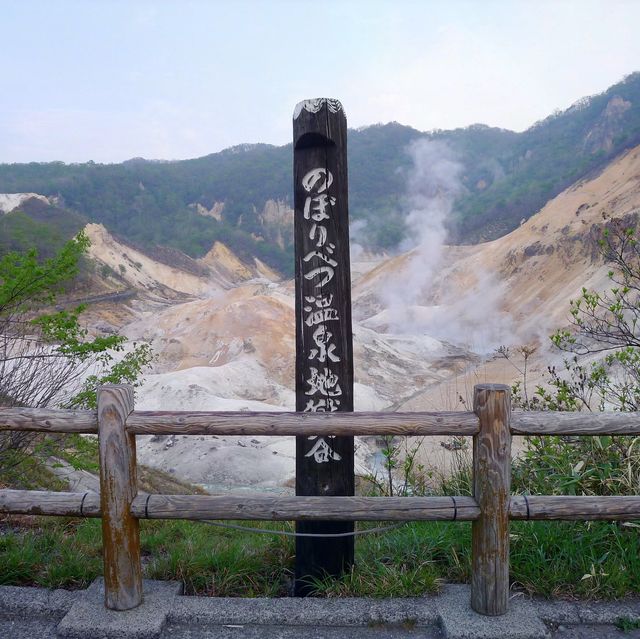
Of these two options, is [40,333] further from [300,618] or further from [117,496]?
[300,618]

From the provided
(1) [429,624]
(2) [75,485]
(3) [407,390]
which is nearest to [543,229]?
(3) [407,390]

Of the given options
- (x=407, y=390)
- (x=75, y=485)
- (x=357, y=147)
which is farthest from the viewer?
(x=357, y=147)

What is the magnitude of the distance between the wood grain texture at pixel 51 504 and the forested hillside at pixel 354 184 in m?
35.1

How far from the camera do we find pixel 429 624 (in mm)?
2600

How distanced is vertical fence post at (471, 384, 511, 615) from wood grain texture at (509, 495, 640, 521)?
72 millimetres

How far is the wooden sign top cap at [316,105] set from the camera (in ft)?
9.87

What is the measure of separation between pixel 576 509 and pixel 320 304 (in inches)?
57.4

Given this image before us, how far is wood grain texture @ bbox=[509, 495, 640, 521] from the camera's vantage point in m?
2.58

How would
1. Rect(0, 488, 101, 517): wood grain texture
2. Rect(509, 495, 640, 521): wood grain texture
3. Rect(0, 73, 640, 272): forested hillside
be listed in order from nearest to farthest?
1. Rect(509, 495, 640, 521): wood grain texture
2. Rect(0, 488, 101, 517): wood grain texture
3. Rect(0, 73, 640, 272): forested hillside

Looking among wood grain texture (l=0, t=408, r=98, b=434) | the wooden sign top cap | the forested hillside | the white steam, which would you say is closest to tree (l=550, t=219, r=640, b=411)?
the wooden sign top cap

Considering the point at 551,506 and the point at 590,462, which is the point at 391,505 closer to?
the point at 551,506

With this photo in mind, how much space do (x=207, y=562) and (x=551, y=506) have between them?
1679 millimetres

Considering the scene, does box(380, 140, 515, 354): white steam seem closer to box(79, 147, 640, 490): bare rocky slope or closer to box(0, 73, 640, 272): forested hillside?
box(79, 147, 640, 490): bare rocky slope

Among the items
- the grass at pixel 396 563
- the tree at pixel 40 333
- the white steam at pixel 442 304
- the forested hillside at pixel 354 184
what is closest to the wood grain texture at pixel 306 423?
the grass at pixel 396 563
